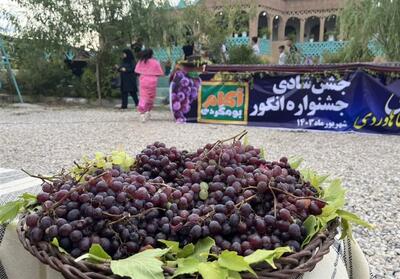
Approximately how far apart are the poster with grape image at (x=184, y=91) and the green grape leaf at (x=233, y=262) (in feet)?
22.7

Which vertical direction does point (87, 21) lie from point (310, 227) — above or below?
above

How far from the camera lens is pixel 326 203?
46.9 inches

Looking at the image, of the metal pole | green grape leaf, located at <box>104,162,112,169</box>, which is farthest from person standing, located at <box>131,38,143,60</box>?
green grape leaf, located at <box>104,162,112,169</box>

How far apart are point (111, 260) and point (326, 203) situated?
1.98 ft

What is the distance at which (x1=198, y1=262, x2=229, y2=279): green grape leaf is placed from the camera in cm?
87

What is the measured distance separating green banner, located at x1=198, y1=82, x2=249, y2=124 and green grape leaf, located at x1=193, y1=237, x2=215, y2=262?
6.47 meters

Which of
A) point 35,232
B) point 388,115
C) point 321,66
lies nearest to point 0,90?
point 321,66

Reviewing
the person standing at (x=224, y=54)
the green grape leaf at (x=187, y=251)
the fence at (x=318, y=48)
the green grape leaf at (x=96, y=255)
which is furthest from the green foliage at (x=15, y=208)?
the fence at (x=318, y=48)

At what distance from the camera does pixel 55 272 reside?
1089mm

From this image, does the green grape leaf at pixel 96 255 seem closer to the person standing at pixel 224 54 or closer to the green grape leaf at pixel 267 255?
the green grape leaf at pixel 267 255

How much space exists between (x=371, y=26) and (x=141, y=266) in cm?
948

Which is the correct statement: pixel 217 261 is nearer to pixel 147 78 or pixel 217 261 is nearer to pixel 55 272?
pixel 55 272

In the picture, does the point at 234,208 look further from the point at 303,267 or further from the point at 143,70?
the point at 143,70

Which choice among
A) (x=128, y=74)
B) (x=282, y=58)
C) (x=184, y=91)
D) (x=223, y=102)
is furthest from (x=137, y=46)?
(x=223, y=102)
